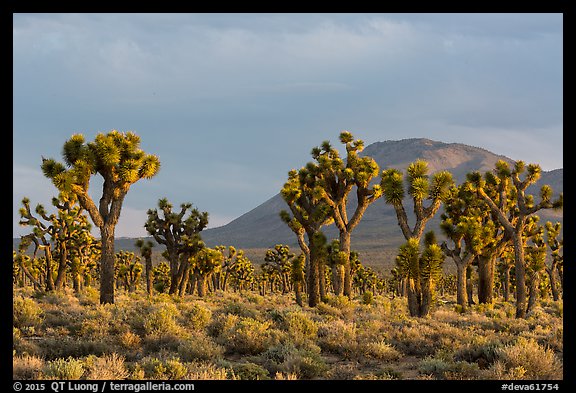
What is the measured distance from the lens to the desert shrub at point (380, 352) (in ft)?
38.5

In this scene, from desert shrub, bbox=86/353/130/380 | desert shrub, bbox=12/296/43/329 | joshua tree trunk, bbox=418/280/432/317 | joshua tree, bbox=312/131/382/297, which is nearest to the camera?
desert shrub, bbox=86/353/130/380

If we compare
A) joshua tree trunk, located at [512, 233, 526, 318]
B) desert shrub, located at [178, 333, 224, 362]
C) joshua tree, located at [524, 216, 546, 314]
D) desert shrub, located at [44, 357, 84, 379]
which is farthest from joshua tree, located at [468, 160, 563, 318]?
desert shrub, located at [44, 357, 84, 379]

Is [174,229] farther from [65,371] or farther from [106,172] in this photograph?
[65,371]

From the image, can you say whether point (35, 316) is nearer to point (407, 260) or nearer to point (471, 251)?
point (407, 260)

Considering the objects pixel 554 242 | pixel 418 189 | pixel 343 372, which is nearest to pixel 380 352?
pixel 343 372

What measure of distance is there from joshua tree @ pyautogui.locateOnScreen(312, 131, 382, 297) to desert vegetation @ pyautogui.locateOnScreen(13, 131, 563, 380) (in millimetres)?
82

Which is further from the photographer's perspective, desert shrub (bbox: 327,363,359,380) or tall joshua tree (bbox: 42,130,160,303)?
tall joshua tree (bbox: 42,130,160,303)

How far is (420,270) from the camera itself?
69.3ft

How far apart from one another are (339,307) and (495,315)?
7726 millimetres

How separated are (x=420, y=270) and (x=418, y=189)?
3.91m

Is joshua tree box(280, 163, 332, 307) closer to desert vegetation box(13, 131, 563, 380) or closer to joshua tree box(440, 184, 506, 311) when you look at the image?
desert vegetation box(13, 131, 563, 380)

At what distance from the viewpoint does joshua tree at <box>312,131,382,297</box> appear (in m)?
26.6

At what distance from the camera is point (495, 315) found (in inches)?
928
